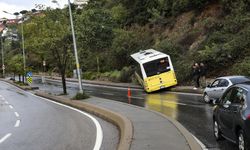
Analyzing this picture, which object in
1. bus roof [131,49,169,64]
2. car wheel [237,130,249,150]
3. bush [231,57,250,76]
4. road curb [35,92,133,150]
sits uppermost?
bus roof [131,49,169,64]

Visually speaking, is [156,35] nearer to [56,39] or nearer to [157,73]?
[56,39]

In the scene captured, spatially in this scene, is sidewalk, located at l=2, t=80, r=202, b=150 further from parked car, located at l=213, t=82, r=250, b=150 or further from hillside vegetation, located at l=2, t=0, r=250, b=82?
hillside vegetation, located at l=2, t=0, r=250, b=82

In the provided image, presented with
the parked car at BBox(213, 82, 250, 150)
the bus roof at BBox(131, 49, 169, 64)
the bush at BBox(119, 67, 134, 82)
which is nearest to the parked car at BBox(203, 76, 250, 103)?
the parked car at BBox(213, 82, 250, 150)

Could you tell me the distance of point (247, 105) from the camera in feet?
32.2

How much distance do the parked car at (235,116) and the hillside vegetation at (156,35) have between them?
17.2 metres

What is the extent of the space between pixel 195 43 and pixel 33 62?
7297 centimetres

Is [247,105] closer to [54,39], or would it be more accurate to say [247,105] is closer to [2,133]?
[2,133]

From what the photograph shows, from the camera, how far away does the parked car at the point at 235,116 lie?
967 cm

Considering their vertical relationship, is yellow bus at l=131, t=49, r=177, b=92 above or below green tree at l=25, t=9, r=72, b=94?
below

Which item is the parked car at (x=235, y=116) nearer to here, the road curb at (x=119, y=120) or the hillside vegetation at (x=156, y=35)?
the road curb at (x=119, y=120)

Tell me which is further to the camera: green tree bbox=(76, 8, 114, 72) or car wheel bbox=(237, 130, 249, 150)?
Result: green tree bbox=(76, 8, 114, 72)

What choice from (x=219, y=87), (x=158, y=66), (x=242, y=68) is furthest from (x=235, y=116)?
(x=158, y=66)

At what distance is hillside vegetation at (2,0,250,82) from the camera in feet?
118

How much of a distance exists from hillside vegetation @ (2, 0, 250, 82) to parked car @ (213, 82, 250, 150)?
17201 millimetres
